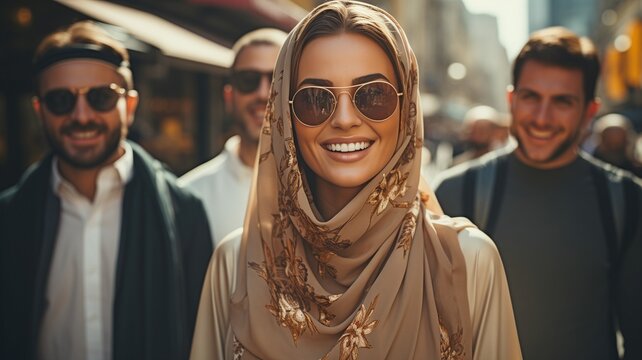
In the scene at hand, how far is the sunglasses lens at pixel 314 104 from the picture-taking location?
1958mm

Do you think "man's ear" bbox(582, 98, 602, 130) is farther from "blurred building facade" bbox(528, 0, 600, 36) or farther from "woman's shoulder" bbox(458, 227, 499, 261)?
"blurred building facade" bbox(528, 0, 600, 36)

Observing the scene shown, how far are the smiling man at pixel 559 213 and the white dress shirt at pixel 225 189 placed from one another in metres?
1.13

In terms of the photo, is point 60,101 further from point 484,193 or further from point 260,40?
point 484,193

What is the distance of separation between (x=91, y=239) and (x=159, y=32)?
15.2ft

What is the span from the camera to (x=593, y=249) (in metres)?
2.74

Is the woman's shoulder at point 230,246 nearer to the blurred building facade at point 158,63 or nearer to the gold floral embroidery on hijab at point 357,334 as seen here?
the gold floral embroidery on hijab at point 357,334

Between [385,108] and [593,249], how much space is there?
4.44ft

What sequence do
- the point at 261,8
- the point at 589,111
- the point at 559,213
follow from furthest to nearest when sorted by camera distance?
the point at 261,8, the point at 589,111, the point at 559,213

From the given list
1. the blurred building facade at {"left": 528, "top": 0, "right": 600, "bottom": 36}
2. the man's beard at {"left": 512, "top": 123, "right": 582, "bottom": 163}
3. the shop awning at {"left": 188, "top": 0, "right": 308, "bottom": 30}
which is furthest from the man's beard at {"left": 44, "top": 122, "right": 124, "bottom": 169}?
the blurred building facade at {"left": 528, "top": 0, "right": 600, "bottom": 36}

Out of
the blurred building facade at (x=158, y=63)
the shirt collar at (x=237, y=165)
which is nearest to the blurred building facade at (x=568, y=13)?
the blurred building facade at (x=158, y=63)

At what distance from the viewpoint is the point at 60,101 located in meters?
2.92

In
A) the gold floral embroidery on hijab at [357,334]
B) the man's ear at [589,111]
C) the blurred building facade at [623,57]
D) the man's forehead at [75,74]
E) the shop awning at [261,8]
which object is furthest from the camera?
the blurred building facade at [623,57]

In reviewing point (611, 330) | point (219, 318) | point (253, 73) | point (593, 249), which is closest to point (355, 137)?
point (219, 318)

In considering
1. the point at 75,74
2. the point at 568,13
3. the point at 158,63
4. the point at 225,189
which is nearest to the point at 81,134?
the point at 75,74
